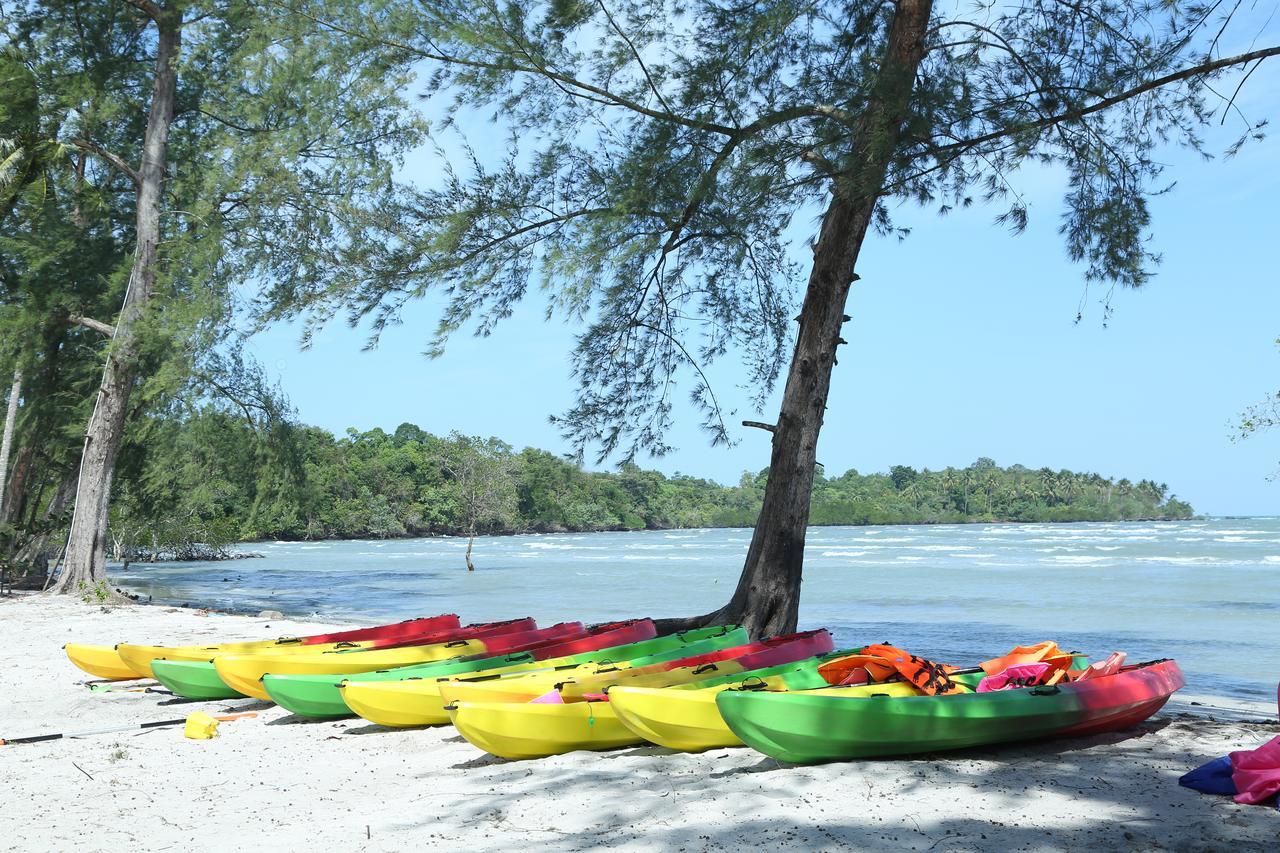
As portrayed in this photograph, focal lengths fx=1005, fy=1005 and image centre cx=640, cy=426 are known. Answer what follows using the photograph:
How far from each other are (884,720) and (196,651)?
4.97 meters

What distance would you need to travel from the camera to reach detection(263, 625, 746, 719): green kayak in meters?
6.25

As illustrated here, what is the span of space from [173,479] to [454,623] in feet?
34.7

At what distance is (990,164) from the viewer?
6.84 m

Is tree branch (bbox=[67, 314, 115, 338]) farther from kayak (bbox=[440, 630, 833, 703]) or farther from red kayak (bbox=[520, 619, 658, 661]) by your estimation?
kayak (bbox=[440, 630, 833, 703])

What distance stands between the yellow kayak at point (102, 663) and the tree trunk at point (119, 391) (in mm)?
7184

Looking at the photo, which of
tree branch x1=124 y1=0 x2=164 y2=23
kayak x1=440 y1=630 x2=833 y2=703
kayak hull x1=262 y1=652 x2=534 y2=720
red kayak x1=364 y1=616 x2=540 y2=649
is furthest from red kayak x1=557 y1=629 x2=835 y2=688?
tree branch x1=124 y1=0 x2=164 y2=23

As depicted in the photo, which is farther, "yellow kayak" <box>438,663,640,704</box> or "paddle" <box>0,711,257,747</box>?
"paddle" <box>0,711,257,747</box>

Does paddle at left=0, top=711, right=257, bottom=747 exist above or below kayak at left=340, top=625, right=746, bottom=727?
below

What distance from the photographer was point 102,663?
7.45 metres

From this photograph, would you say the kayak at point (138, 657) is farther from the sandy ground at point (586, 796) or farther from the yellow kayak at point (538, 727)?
the yellow kayak at point (538, 727)

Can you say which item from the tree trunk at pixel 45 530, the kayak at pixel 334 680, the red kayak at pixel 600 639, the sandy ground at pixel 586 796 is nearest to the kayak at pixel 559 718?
the sandy ground at pixel 586 796

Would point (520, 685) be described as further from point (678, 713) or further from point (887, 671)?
point (887, 671)

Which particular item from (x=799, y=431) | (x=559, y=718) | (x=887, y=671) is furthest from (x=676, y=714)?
(x=799, y=431)

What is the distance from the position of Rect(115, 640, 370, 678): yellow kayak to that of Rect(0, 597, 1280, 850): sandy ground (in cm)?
87
